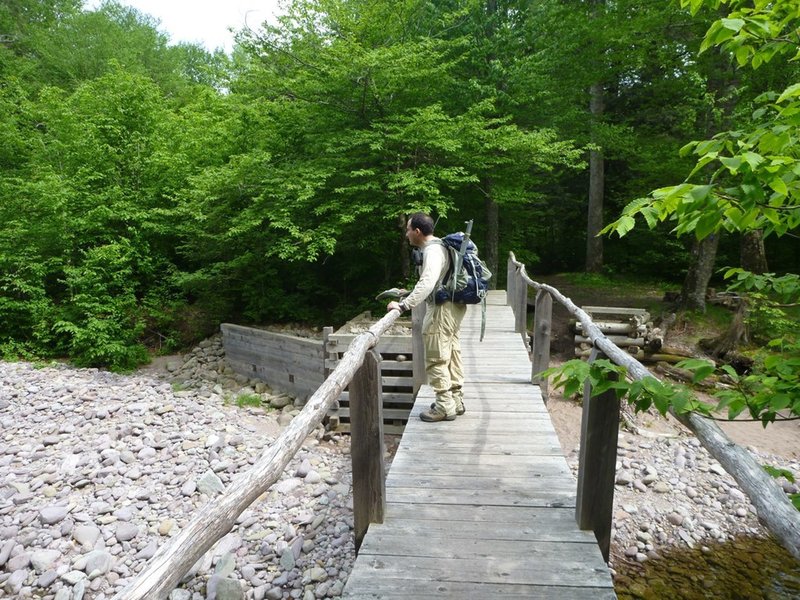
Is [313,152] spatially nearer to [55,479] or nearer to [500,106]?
[500,106]

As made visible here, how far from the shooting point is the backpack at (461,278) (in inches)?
170

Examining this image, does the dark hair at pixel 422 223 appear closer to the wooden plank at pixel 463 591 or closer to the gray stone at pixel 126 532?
the wooden plank at pixel 463 591

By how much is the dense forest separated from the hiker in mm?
4667

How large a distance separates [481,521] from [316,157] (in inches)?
343

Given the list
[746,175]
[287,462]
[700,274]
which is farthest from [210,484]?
[700,274]

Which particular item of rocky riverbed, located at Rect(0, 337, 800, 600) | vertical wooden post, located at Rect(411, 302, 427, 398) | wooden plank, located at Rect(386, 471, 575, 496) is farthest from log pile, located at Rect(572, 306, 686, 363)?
wooden plank, located at Rect(386, 471, 575, 496)

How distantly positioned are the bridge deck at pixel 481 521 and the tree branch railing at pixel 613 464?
205 mm

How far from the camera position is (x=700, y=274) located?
11781 mm

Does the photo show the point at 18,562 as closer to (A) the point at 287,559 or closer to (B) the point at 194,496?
(B) the point at 194,496

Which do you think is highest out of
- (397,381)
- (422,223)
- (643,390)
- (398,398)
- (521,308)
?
(422,223)

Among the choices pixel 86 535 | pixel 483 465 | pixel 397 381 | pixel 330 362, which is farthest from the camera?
pixel 330 362

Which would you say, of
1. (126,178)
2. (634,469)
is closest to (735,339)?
(634,469)

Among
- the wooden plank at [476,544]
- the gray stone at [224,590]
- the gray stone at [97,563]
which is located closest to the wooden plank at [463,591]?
the wooden plank at [476,544]

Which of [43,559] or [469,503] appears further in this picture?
[43,559]
